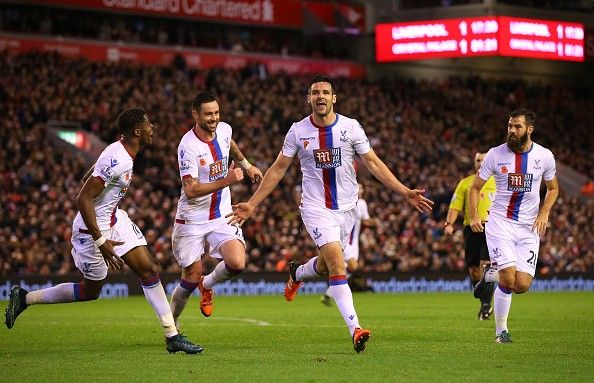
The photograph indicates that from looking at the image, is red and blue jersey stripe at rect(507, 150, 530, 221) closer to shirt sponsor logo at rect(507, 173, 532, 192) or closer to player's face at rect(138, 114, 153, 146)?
shirt sponsor logo at rect(507, 173, 532, 192)

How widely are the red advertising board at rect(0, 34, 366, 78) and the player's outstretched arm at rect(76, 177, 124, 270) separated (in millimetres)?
25881

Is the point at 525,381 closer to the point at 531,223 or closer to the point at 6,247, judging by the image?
the point at 531,223

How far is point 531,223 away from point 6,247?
52.4 ft

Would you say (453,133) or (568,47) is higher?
(568,47)

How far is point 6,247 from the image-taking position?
88.4ft

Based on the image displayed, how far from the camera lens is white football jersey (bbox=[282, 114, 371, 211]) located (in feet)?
42.8

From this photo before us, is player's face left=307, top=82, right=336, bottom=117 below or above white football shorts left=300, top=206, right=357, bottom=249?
above

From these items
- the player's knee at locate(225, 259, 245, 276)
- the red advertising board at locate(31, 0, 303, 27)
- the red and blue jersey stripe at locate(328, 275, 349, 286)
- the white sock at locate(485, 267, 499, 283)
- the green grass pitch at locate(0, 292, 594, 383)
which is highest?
the red advertising board at locate(31, 0, 303, 27)

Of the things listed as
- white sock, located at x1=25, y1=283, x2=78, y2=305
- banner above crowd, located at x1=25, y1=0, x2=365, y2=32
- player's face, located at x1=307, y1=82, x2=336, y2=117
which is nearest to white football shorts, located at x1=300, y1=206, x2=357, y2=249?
player's face, located at x1=307, y1=82, x2=336, y2=117

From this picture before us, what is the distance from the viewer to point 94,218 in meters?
12.1

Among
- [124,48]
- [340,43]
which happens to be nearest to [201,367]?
[124,48]

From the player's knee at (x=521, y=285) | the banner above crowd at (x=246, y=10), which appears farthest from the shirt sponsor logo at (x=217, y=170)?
the banner above crowd at (x=246, y=10)

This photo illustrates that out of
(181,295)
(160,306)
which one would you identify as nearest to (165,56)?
(181,295)

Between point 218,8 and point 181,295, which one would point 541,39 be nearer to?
point 218,8
